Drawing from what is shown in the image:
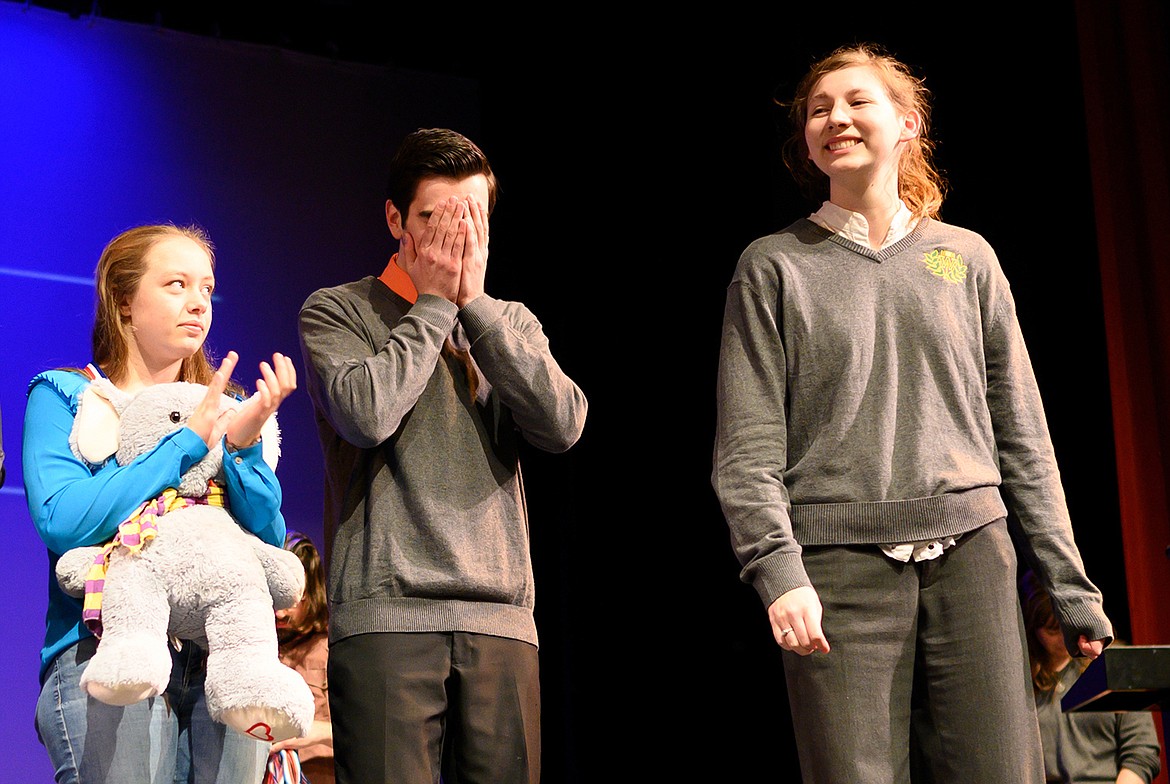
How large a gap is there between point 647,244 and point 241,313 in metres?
1.30

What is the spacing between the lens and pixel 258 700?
1.83 metres

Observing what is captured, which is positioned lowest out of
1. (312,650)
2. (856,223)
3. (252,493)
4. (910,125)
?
(312,650)

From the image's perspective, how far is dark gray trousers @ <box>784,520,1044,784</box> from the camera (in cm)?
185

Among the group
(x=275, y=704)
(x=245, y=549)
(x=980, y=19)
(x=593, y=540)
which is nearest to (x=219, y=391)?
(x=245, y=549)

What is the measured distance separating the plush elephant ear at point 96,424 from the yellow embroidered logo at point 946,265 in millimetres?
1318

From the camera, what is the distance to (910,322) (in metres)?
2.05

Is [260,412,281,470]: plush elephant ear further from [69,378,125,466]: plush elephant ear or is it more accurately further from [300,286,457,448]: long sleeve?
[69,378,125,466]: plush elephant ear

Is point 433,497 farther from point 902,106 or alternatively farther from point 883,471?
point 902,106

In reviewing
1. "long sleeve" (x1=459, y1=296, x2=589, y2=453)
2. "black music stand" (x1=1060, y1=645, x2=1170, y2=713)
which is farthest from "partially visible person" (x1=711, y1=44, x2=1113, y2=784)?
"long sleeve" (x1=459, y1=296, x2=589, y2=453)

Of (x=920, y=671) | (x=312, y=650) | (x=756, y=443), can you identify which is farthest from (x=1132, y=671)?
(x=312, y=650)

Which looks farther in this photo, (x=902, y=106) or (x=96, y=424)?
(x=902, y=106)

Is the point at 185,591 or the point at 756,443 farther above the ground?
the point at 756,443

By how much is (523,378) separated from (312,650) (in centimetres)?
167

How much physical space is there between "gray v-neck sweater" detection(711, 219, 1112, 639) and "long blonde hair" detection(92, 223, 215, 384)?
3.24 feet
